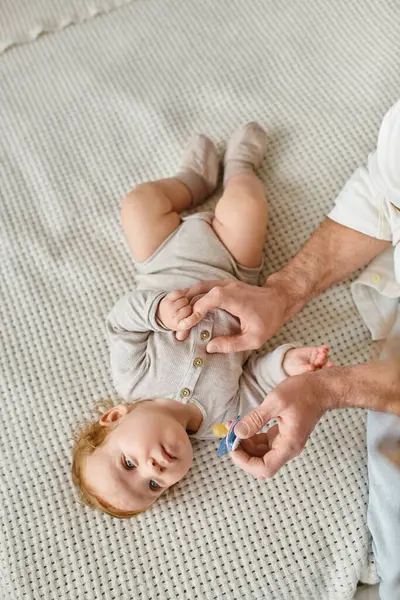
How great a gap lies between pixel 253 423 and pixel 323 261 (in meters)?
0.42

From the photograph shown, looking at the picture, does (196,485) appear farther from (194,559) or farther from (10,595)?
(10,595)

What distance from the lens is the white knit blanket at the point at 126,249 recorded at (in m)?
1.02

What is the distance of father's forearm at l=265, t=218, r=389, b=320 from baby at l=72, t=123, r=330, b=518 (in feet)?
0.25

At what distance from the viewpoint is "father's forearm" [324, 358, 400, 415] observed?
0.98 meters

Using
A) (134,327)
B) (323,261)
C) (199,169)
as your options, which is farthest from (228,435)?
(199,169)

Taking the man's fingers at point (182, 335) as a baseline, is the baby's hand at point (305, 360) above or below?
below

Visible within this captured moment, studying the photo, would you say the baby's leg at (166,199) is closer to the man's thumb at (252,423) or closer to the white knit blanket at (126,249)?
the white knit blanket at (126,249)

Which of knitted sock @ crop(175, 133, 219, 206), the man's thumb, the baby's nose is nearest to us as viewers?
the man's thumb

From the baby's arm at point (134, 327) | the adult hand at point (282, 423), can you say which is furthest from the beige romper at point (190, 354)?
the adult hand at point (282, 423)

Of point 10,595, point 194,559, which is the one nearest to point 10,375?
point 10,595

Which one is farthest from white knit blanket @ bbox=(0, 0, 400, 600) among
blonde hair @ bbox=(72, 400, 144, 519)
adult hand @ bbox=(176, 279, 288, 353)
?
adult hand @ bbox=(176, 279, 288, 353)

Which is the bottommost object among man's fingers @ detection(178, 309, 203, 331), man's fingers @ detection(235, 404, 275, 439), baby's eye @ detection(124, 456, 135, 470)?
baby's eye @ detection(124, 456, 135, 470)

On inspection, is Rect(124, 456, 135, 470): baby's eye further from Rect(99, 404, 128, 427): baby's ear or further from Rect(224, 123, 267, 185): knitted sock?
Rect(224, 123, 267, 185): knitted sock

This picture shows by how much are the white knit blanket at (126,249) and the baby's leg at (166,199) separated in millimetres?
78
